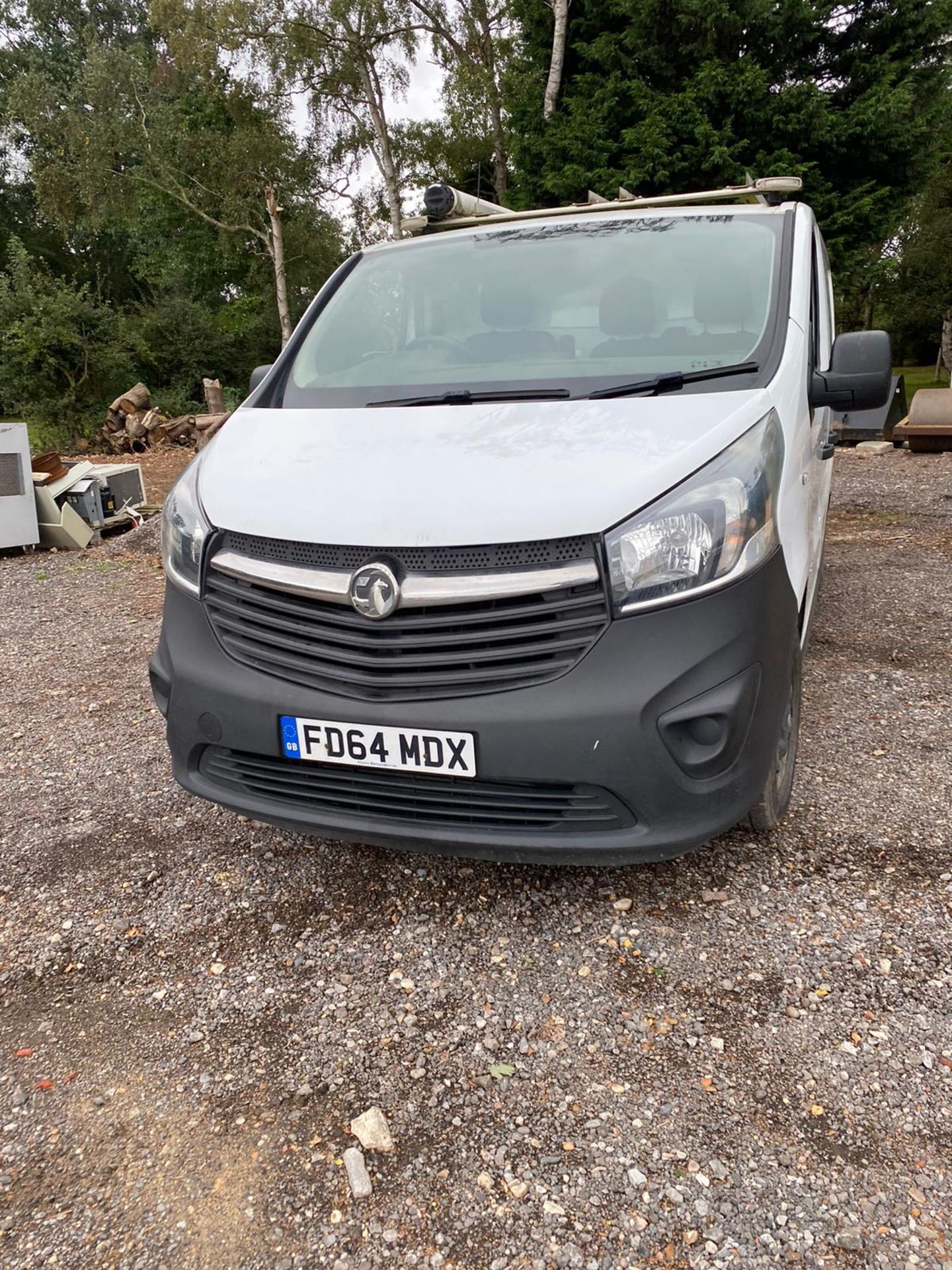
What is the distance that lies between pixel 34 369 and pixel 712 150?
13067mm

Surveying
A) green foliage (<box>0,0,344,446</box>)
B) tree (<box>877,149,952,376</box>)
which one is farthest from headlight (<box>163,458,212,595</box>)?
tree (<box>877,149,952,376</box>)

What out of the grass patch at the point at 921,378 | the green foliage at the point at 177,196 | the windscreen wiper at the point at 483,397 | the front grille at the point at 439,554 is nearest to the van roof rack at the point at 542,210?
the windscreen wiper at the point at 483,397

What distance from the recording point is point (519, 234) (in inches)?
131

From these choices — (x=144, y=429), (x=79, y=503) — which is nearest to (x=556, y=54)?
(x=144, y=429)

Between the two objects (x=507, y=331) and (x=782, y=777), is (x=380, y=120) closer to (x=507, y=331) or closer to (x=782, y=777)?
(x=507, y=331)

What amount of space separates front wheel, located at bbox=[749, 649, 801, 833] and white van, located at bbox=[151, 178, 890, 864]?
0.02 meters

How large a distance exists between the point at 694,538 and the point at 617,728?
1.49 feet

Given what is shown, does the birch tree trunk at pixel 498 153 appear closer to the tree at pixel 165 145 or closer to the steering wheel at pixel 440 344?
the tree at pixel 165 145

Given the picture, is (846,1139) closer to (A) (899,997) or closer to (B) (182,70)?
(A) (899,997)

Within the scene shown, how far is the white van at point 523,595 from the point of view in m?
1.97

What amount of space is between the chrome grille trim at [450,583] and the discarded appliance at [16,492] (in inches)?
237

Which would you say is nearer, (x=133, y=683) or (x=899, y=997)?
(x=899, y=997)

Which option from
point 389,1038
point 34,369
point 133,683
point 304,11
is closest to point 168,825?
point 389,1038

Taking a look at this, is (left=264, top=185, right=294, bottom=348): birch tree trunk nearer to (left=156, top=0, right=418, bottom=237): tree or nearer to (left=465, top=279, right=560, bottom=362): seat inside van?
(left=156, top=0, right=418, bottom=237): tree
